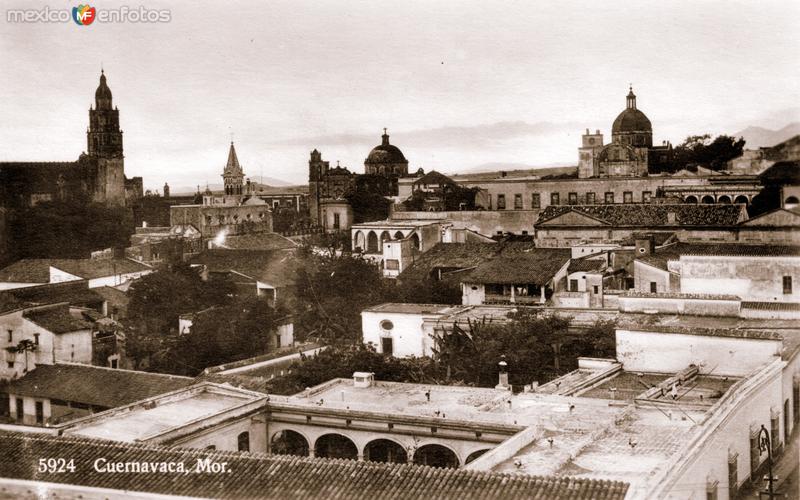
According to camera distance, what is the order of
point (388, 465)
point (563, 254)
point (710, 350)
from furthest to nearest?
point (563, 254), point (710, 350), point (388, 465)

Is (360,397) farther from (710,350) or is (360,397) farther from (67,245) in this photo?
(67,245)

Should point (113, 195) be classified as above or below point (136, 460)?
above

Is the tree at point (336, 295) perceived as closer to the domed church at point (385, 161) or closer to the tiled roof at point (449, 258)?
the tiled roof at point (449, 258)

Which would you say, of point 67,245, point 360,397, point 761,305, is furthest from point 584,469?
point 67,245

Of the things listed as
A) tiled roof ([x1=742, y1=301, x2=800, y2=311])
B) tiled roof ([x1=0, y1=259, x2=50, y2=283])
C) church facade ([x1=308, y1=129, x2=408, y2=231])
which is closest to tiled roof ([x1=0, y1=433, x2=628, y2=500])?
tiled roof ([x1=742, y1=301, x2=800, y2=311])

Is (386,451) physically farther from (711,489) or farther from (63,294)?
(63,294)

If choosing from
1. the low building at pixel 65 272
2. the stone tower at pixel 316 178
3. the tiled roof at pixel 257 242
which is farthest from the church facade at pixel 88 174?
the stone tower at pixel 316 178
